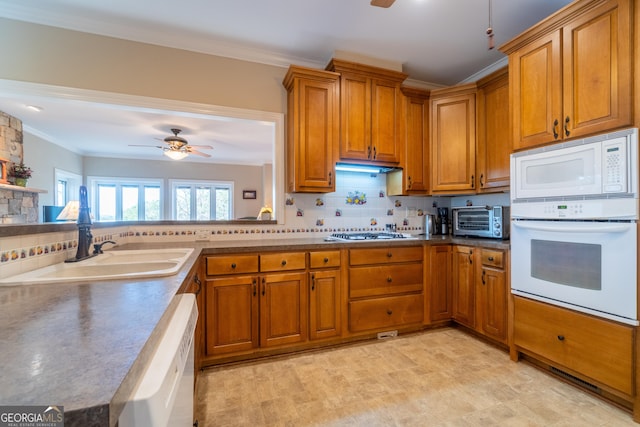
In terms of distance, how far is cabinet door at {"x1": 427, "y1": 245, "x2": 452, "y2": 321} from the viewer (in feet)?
8.88

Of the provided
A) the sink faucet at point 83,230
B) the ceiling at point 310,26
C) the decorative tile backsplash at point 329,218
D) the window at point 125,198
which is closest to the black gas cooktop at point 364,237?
the decorative tile backsplash at point 329,218

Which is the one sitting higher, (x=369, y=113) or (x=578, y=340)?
(x=369, y=113)

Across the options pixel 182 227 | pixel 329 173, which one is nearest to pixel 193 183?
pixel 182 227

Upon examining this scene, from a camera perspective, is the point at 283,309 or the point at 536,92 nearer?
the point at 536,92

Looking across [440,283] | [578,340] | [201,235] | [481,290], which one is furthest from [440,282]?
[201,235]

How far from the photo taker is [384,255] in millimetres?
2531

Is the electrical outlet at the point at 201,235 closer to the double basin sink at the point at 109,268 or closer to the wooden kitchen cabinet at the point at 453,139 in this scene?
the double basin sink at the point at 109,268

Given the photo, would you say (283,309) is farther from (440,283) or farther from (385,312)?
(440,283)

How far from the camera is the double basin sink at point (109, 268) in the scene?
43.3 inches

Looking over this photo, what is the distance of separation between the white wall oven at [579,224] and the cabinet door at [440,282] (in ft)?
2.06

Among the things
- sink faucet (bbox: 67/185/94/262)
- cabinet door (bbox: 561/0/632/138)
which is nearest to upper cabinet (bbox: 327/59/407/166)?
cabinet door (bbox: 561/0/632/138)

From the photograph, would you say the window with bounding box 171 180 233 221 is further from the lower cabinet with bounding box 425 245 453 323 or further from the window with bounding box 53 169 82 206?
the lower cabinet with bounding box 425 245 453 323

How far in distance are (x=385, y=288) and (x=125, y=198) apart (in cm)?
687

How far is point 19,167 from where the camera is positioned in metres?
3.92
